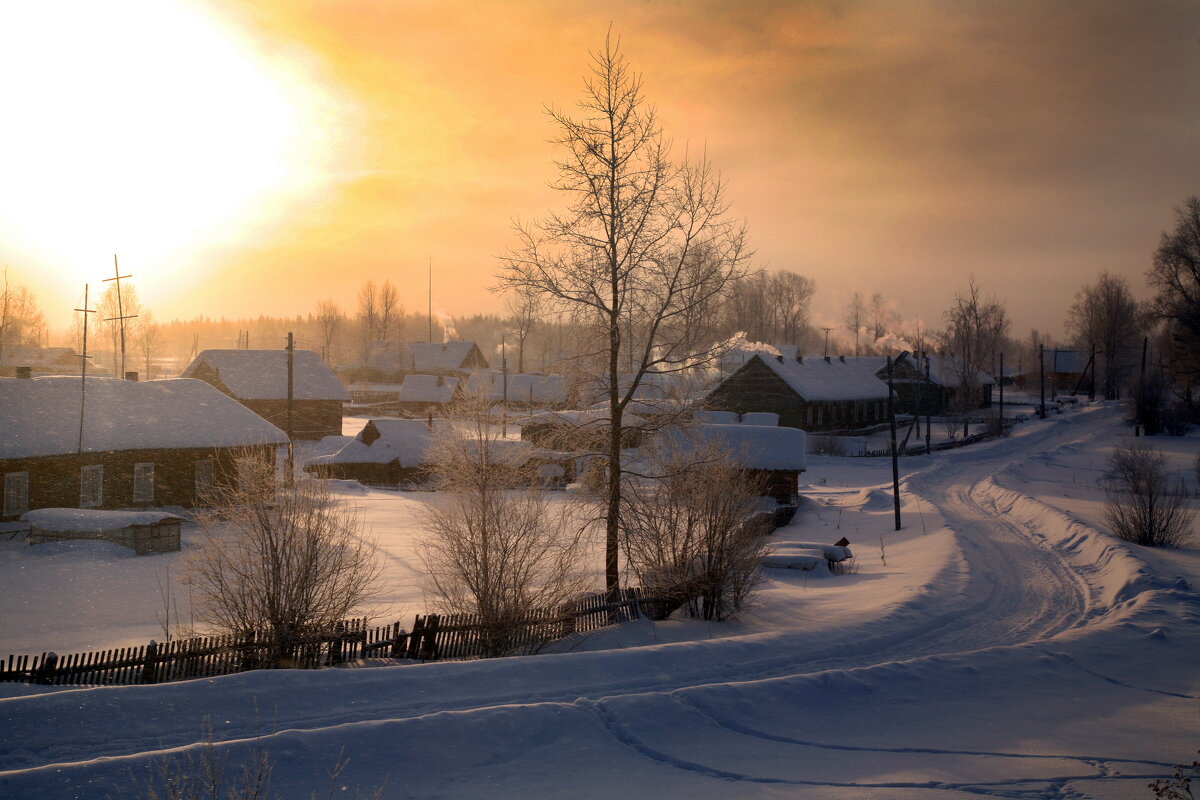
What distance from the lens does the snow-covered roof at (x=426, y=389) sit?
77.4 meters

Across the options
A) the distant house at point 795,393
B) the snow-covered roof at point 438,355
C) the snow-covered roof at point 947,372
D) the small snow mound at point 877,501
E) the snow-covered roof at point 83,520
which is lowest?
the small snow mound at point 877,501

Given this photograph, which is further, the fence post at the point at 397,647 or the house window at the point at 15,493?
the house window at the point at 15,493

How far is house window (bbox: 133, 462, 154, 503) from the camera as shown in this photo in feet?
95.7

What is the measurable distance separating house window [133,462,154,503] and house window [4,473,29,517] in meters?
3.58

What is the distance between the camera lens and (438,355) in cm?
10044

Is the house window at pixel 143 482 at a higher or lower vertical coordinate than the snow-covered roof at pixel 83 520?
higher

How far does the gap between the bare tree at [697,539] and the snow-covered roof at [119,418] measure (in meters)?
16.1

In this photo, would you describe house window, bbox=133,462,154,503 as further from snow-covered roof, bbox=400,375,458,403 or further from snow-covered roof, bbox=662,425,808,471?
snow-covered roof, bbox=400,375,458,403

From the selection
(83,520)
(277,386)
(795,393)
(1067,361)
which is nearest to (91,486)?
(83,520)

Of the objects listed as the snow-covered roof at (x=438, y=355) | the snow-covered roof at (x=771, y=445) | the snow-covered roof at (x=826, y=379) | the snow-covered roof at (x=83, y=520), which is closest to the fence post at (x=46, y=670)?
the snow-covered roof at (x=83, y=520)

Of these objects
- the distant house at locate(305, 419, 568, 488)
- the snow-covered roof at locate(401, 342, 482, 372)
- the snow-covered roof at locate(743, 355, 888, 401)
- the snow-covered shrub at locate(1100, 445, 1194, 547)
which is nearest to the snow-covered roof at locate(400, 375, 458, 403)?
the snow-covered roof at locate(401, 342, 482, 372)

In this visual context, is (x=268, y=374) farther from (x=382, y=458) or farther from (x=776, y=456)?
(x=776, y=456)

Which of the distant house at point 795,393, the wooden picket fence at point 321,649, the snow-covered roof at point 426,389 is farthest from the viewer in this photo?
the snow-covered roof at point 426,389

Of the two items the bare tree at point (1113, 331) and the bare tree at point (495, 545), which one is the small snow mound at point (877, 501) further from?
the bare tree at point (1113, 331)
